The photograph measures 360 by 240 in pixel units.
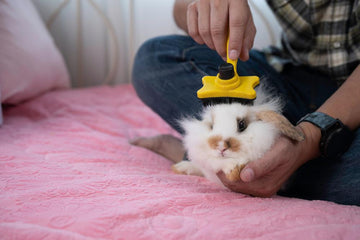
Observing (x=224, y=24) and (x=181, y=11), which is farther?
(x=181, y=11)

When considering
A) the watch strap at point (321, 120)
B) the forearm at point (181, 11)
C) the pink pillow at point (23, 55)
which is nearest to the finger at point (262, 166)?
the watch strap at point (321, 120)

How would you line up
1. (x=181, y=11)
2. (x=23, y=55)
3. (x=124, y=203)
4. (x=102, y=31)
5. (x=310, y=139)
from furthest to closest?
(x=102, y=31), (x=23, y=55), (x=181, y=11), (x=310, y=139), (x=124, y=203)

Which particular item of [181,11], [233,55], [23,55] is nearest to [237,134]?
[233,55]

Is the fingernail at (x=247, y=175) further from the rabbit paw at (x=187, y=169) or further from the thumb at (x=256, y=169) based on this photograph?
the rabbit paw at (x=187, y=169)

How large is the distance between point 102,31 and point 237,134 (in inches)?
49.8

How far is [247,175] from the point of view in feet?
1.77

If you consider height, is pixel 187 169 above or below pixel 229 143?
below

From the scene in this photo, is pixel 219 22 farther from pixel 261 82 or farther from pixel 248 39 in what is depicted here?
pixel 261 82

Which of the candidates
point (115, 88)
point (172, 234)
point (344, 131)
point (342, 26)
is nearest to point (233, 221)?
point (172, 234)

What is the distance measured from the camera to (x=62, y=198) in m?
0.55

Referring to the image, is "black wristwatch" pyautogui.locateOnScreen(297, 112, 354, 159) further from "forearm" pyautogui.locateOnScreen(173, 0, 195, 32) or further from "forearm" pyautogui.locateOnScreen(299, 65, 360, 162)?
"forearm" pyautogui.locateOnScreen(173, 0, 195, 32)

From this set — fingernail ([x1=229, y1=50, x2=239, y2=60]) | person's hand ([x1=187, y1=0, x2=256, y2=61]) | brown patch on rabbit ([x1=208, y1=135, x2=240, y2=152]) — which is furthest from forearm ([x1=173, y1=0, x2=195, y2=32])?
brown patch on rabbit ([x1=208, y1=135, x2=240, y2=152])

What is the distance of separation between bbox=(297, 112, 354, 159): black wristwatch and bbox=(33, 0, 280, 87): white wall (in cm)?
101

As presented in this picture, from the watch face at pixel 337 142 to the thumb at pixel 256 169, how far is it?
164mm
